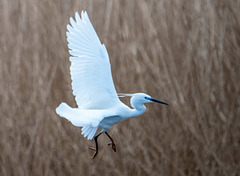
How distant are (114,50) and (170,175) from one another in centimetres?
54

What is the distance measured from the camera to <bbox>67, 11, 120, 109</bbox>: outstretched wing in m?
0.80

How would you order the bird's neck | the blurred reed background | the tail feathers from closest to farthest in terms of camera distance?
the tail feathers, the bird's neck, the blurred reed background

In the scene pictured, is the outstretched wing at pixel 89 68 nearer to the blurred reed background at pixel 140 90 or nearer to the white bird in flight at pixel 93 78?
the white bird in flight at pixel 93 78

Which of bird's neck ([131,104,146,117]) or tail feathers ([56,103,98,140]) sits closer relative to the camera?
tail feathers ([56,103,98,140])

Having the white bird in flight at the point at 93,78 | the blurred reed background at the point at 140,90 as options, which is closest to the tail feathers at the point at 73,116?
the white bird in flight at the point at 93,78

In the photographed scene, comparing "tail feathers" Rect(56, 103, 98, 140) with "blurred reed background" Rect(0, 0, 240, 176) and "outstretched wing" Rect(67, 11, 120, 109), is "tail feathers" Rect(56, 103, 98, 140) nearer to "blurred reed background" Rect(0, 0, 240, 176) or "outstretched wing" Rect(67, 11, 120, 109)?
"outstretched wing" Rect(67, 11, 120, 109)

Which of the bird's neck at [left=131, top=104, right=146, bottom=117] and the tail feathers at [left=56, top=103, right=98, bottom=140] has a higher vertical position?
the tail feathers at [left=56, top=103, right=98, bottom=140]

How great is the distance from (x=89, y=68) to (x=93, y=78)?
3 centimetres

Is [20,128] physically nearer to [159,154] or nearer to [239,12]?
[159,154]

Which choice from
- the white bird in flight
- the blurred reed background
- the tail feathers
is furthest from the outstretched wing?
the blurred reed background

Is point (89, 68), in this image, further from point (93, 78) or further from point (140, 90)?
point (140, 90)

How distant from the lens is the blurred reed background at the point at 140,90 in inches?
51.1

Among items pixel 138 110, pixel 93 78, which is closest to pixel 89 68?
pixel 93 78

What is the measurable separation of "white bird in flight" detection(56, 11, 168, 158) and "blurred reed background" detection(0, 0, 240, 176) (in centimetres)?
47
